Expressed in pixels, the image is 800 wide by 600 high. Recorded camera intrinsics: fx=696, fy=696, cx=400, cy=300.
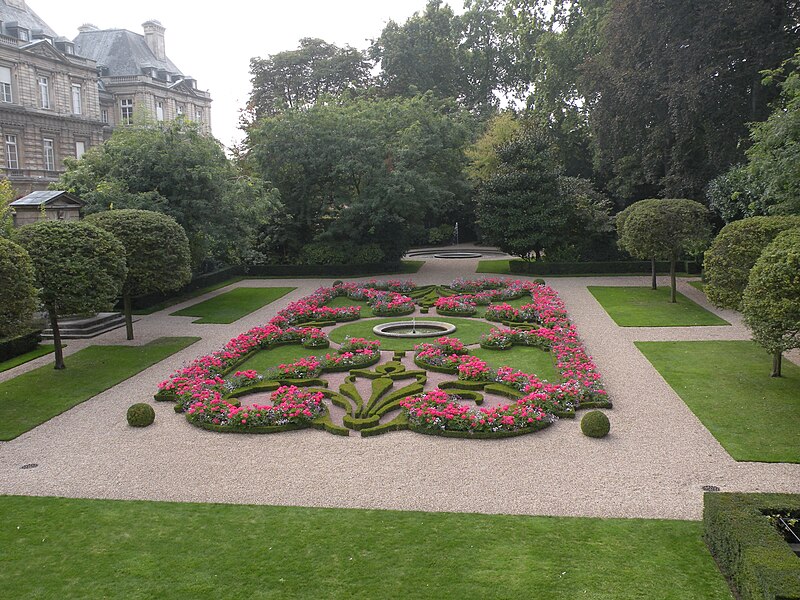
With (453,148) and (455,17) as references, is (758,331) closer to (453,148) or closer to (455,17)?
(453,148)

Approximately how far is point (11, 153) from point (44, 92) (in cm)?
674

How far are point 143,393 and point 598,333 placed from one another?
14.2 metres

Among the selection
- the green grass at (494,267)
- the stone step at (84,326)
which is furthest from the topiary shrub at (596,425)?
the green grass at (494,267)

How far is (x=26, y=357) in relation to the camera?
21.2m

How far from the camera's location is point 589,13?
41.2m

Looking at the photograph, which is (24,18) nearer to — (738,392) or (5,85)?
(5,85)

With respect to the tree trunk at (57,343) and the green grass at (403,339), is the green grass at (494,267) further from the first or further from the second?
the tree trunk at (57,343)

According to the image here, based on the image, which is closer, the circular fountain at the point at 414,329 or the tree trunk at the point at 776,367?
the tree trunk at the point at 776,367

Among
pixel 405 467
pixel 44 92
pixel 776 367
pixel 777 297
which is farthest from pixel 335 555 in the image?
pixel 44 92

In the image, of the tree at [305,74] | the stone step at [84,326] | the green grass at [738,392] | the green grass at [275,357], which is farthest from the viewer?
the tree at [305,74]

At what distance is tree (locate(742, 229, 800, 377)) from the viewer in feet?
46.3

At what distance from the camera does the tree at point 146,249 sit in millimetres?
22250

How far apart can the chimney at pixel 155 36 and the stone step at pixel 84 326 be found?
2247 inches

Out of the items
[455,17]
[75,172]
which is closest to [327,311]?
[75,172]
